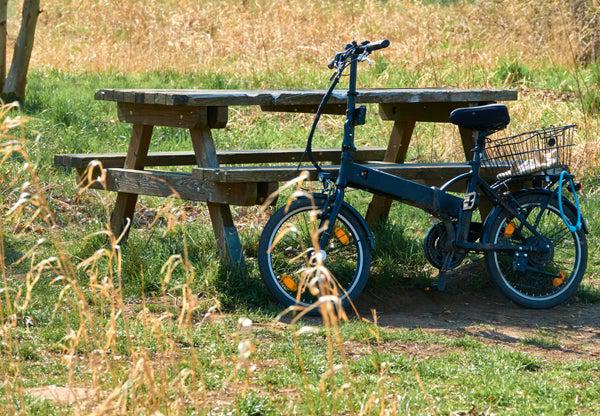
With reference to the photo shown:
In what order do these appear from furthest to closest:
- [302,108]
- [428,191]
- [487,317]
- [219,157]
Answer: [219,157]
[302,108]
[428,191]
[487,317]

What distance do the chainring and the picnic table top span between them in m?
0.98

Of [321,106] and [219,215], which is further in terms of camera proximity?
[219,215]

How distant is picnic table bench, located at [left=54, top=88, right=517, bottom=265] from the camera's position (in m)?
6.36

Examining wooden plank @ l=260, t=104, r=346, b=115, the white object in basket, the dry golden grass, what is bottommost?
the white object in basket

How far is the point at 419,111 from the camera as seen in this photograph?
7816 mm

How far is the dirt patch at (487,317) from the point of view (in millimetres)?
5637

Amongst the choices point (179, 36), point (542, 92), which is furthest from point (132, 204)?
point (179, 36)

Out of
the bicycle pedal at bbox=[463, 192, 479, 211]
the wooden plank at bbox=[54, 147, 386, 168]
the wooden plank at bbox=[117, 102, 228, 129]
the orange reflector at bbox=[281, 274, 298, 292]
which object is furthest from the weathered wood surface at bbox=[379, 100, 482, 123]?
the orange reflector at bbox=[281, 274, 298, 292]

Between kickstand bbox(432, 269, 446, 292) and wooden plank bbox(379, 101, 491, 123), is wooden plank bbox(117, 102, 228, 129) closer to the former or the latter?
kickstand bbox(432, 269, 446, 292)

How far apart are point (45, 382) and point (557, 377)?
2.29 meters

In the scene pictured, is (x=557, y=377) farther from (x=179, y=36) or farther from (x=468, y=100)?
(x=179, y=36)

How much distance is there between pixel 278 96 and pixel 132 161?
4.18ft

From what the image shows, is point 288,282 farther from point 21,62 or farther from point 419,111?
point 21,62

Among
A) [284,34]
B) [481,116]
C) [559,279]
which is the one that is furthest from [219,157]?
[284,34]
